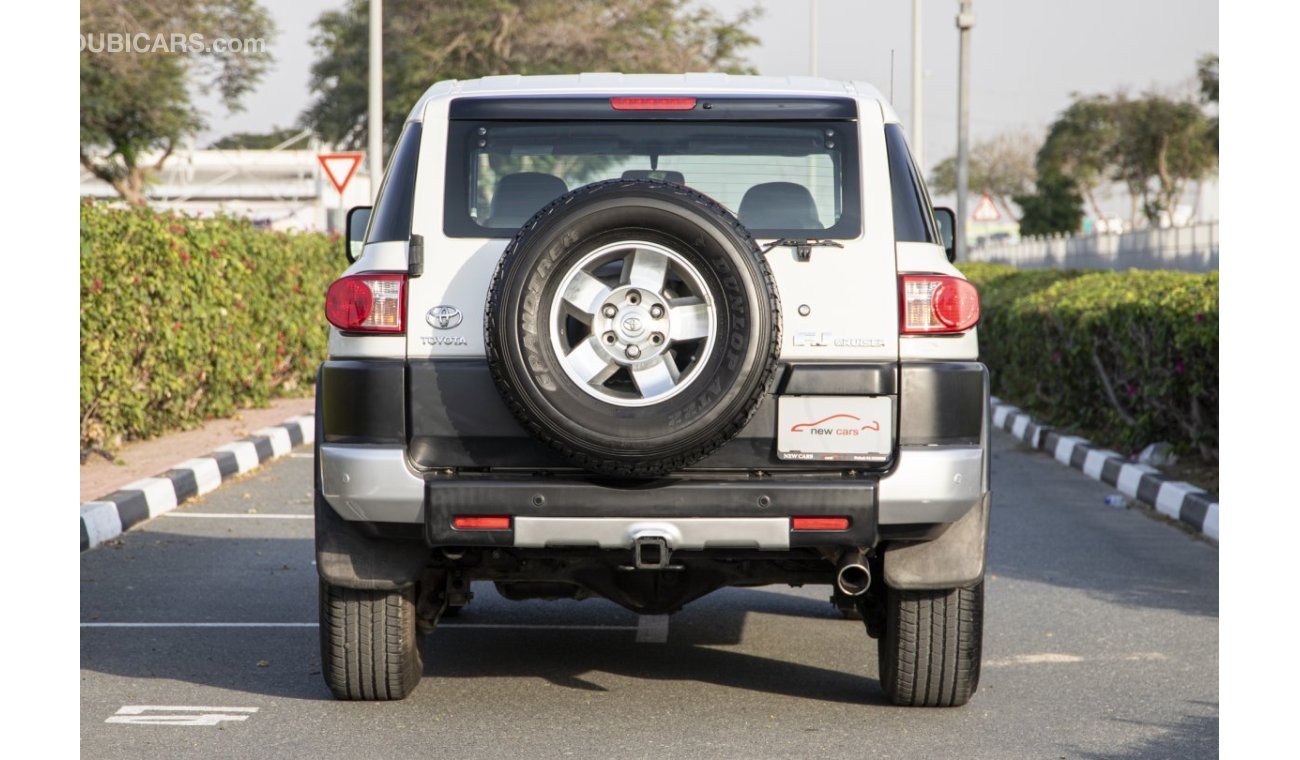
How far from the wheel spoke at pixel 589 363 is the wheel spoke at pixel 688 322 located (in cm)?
19

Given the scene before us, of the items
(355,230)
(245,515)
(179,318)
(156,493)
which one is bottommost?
(245,515)

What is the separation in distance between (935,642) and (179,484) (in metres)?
6.17

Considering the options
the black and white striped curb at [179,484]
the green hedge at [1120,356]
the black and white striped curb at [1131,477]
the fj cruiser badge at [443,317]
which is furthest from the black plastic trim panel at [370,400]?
the green hedge at [1120,356]

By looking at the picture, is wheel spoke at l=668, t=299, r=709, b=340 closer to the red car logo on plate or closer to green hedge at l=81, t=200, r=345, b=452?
the red car logo on plate

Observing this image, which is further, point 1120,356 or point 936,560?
point 1120,356

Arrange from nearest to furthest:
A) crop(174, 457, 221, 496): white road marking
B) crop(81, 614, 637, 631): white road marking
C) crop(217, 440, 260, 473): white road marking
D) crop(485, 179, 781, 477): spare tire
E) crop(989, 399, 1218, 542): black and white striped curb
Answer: crop(485, 179, 781, 477): spare tire
crop(81, 614, 637, 631): white road marking
crop(989, 399, 1218, 542): black and white striped curb
crop(174, 457, 221, 496): white road marking
crop(217, 440, 260, 473): white road marking

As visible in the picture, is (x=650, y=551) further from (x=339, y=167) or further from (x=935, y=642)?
(x=339, y=167)

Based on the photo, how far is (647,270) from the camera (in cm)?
464

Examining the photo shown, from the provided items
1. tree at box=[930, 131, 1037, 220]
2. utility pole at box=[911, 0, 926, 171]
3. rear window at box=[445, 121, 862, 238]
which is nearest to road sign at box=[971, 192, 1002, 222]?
utility pole at box=[911, 0, 926, 171]

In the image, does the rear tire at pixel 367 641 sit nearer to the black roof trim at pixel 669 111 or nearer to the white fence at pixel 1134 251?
the black roof trim at pixel 669 111

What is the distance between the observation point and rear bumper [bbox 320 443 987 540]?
187 inches

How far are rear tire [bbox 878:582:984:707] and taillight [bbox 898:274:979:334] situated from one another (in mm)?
814

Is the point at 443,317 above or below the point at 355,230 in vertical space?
below

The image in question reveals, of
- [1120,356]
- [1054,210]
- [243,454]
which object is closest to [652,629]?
[243,454]
